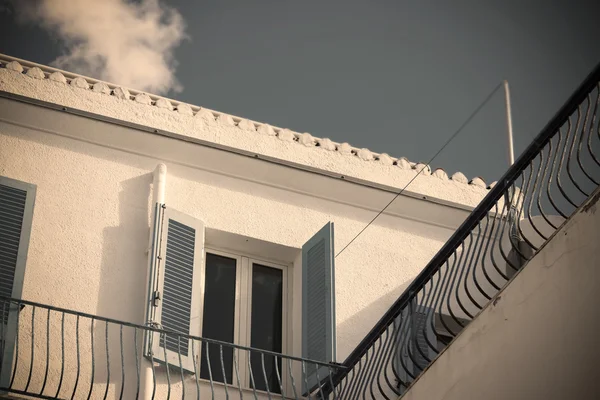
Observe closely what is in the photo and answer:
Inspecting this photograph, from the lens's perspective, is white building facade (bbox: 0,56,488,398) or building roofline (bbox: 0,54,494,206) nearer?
white building facade (bbox: 0,56,488,398)

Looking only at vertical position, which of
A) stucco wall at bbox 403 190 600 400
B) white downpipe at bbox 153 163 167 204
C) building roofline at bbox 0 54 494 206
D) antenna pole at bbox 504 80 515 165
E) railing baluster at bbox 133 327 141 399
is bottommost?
stucco wall at bbox 403 190 600 400

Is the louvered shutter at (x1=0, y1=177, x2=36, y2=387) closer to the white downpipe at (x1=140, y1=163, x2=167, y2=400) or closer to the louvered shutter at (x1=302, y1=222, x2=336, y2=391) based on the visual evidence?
the white downpipe at (x1=140, y1=163, x2=167, y2=400)

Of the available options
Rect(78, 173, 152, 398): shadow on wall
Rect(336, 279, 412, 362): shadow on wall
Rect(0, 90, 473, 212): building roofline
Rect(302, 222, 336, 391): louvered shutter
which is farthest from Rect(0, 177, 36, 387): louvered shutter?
Rect(336, 279, 412, 362): shadow on wall

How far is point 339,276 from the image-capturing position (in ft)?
33.6

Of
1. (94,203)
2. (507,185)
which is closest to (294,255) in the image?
(94,203)

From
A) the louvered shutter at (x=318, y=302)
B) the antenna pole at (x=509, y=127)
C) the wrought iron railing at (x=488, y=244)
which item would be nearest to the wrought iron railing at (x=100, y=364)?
the louvered shutter at (x=318, y=302)

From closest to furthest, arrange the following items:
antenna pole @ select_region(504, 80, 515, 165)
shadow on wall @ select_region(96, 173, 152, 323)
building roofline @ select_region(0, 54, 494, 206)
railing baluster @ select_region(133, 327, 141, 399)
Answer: railing baluster @ select_region(133, 327, 141, 399) < shadow on wall @ select_region(96, 173, 152, 323) < building roofline @ select_region(0, 54, 494, 206) < antenna pole @ select_region(504, 80, 515, 165)

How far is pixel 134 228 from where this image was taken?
9.52m

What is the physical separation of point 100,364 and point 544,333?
368 cm

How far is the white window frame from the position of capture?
9.59 meters

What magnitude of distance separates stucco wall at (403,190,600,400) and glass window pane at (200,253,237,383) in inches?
101

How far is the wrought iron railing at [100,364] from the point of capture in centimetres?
830

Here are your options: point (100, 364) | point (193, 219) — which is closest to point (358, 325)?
point (193, 219)

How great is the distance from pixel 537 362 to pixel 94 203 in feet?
14.3
